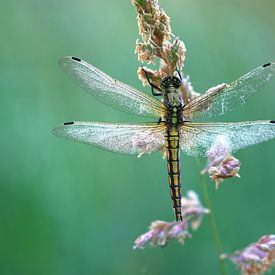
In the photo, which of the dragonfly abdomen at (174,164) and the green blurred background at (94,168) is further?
the green blurred background at (94,168)

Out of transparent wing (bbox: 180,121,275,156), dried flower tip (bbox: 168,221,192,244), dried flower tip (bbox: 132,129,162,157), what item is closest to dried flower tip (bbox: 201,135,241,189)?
transparent wing (bbox: 180,121,275,156)

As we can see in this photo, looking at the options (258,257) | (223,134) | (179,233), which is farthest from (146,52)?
(258,257)

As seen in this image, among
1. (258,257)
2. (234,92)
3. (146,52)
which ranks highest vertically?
(146,52)

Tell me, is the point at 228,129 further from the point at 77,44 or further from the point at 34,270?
the point at 77,44

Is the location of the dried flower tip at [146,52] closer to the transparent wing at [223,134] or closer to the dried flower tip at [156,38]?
the dried flower tip at [156,38]

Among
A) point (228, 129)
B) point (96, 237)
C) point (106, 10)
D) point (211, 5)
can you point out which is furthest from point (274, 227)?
point (106, 10)

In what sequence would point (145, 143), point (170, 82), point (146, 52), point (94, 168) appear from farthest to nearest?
point (94, 168) → point (145, 143) → point (170, 82) → point (146, 52)

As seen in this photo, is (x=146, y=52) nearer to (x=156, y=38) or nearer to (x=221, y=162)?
(x=156, y=38)

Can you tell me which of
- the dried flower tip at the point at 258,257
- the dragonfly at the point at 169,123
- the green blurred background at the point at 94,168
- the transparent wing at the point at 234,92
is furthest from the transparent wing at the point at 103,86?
the green blurred background at the point at 94,168
